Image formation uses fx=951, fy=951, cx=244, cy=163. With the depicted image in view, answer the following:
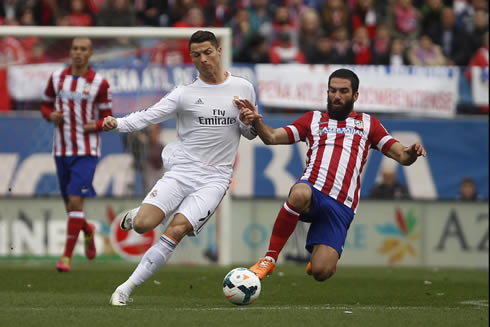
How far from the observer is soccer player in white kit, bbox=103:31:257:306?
8102mm

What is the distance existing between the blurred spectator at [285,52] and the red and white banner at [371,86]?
1.23m

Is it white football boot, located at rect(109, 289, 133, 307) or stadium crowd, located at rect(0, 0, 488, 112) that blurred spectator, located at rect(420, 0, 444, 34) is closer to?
stadium crowd, located at rect(0, 0, 488, 112)

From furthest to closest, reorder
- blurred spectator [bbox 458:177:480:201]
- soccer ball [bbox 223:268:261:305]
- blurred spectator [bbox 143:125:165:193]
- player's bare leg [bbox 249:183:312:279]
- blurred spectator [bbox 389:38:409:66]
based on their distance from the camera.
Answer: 1. blurred spectator [bbox 389:38:409:66]
2. blurred spectator [bbox 458:177:480:201]
3. blurred spectator [bbox 143:125:165:193]
4. player's bare leg [bbox 249:183:312:279]
5. soccer ball [bbox 223:268:261:305]

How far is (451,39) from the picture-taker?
661 inches

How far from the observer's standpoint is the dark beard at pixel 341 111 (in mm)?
8242

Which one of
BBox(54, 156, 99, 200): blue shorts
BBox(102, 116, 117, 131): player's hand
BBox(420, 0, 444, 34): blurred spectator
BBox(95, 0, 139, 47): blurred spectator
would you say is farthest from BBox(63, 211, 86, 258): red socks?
BBox(420, 0, 444, 34): blurred spectator

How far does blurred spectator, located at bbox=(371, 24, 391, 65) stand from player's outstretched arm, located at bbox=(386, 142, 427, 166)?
25.6 feet

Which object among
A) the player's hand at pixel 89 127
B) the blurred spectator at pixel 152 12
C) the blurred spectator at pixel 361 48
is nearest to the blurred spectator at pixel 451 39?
the blurred spectator at pixel 361 48

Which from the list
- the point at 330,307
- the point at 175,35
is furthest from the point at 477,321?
the point at 175,35

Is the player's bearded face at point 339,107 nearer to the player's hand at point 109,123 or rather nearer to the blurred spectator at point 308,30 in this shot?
the player's hand at point 109,123

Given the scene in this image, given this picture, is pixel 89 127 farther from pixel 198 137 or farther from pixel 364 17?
pixel 364 17

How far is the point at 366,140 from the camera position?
8.35 meters

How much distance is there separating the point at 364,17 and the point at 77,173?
27.6 feet

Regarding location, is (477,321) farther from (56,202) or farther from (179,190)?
(56,202)
